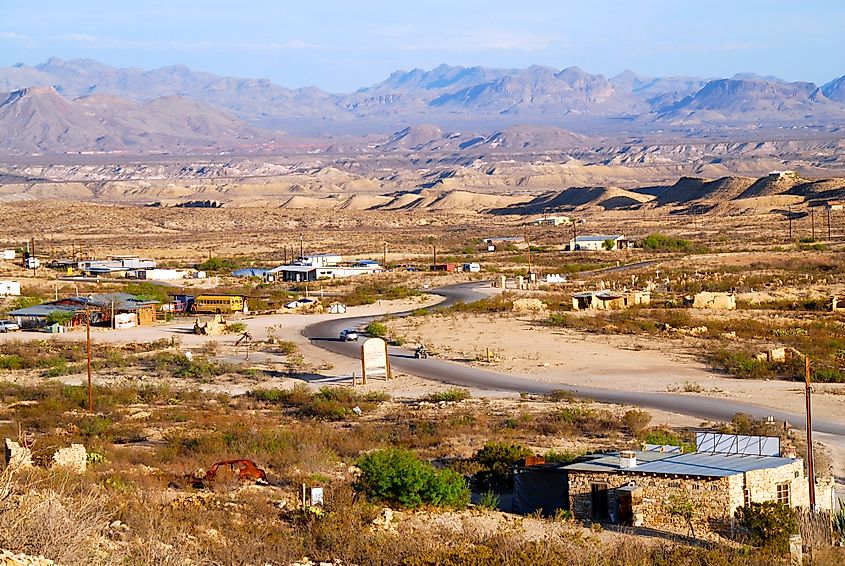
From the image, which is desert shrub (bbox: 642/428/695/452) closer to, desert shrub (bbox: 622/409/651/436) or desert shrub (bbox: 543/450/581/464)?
desert shrub (bbox: 622/409/651/436)

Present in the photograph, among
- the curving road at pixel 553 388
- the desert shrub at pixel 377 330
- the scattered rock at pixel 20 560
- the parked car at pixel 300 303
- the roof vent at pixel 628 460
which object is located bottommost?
the curving road at pixel 553 388

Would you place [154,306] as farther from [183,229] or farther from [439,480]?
[183,229]

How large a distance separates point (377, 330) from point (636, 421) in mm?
20844

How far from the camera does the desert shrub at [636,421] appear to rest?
82.2 ft

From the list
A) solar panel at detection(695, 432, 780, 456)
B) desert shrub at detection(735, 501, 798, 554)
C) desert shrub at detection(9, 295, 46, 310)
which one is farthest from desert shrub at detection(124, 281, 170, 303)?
desert shrub at detection(735, 501, 798, 554)

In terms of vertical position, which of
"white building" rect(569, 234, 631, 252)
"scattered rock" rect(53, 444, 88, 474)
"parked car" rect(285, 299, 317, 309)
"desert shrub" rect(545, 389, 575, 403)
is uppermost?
"scattered rock" rect(53, 444, 88, 474)

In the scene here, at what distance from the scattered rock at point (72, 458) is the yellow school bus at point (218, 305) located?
36.1 metres

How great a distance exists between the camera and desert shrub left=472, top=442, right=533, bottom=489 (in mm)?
19858

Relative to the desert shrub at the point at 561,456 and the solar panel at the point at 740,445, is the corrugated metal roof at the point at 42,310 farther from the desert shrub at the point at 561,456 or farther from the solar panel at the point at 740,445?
the solar panel at the point at 740,445

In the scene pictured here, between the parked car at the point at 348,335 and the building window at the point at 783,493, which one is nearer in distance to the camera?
the building window at the point at 783,493

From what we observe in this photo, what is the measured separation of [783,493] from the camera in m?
17.2

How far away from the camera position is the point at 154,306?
53.7 meters

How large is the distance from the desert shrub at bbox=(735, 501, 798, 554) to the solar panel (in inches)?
102

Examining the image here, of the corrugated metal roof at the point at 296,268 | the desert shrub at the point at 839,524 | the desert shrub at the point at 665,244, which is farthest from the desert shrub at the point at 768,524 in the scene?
the desert shrub at the point at 665,244
